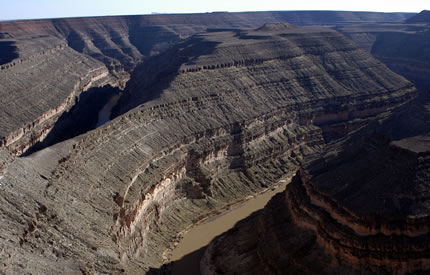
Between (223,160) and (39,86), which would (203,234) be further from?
(39,86)

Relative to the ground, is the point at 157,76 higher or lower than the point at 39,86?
higher

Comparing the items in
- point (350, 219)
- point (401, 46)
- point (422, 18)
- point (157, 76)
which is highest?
point (422, 18)

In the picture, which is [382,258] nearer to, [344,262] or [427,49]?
[344,262]

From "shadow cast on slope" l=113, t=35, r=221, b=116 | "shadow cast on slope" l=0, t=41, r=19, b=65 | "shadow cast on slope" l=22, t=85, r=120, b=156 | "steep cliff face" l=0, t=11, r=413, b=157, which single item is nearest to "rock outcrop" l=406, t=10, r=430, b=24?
"steep cliff face" l=0, t=11, r=413, b=157

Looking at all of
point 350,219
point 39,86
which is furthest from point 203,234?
point 39,86

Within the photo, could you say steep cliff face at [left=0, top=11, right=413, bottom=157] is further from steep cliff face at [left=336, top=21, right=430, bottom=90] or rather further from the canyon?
steep cliff face at [left=336, top=21, right=430, bottom=90]

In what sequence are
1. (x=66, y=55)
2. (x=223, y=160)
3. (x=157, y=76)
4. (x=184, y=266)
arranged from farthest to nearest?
(x=66, y=55)
(x=157, y=76)
(x=223, y=160)
(x=184, y=266)
